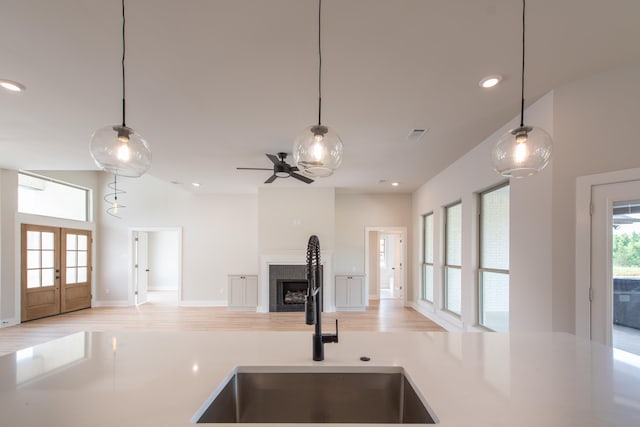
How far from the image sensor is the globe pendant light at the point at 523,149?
164cm

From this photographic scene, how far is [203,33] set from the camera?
1946 millimetres

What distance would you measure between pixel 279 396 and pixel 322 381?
190mm

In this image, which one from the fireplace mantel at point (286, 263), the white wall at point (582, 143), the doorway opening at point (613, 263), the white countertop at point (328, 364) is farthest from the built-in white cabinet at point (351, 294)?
the white countertop at point (328, 364)

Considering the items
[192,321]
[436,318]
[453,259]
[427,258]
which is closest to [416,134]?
[453,259]

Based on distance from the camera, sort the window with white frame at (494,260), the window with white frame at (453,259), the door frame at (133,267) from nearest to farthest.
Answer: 1. the window with white frame at (494,260)
2. the window with white frame at (453,259)
3. the door frame at (133,267)

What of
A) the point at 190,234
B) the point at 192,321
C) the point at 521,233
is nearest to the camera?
the point at 521,233

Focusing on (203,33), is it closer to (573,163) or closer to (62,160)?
(573,163)

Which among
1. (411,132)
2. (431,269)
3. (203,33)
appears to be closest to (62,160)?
(203,33)

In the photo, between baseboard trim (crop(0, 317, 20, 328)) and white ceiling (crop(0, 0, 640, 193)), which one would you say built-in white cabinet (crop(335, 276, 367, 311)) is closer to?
white ceiling (crop(0, 0, 640, 193))

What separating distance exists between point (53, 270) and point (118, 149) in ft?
21.9

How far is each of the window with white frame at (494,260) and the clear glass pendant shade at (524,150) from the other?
7.24ft

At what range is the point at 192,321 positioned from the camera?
5.91 m

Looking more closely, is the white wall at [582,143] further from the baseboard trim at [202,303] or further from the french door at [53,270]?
the french door at [53,270]

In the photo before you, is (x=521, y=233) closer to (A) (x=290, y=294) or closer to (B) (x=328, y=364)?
(B) (x=328, y=364)
